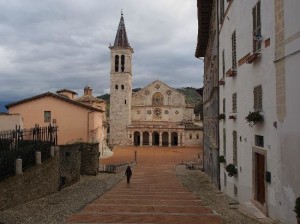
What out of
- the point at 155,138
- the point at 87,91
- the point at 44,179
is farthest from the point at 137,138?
the point at 44,179

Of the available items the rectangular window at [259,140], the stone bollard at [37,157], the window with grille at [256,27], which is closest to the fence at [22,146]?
the stone bollard at [37,157]

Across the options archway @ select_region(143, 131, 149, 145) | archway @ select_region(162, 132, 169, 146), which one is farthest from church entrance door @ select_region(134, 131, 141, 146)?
archway @ select_region(162, 132, 169, 146)

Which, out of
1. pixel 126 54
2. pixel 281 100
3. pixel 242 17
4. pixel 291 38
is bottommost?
pixel 281 100

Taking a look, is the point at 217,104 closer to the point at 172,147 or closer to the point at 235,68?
the point at 235,68

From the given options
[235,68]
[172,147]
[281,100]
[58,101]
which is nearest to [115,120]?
[172,147]

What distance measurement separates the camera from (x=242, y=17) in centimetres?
1307

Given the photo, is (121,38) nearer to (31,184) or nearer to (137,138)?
(137,138)

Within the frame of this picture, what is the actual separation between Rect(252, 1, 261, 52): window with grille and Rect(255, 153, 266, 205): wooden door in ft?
11.2

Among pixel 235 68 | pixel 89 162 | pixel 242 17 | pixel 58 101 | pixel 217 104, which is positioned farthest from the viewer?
pixel 58 101

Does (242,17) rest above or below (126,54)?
below

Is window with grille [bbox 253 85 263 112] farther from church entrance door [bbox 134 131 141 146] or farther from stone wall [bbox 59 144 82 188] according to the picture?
church entrance door [bbox 134 131 141 146]

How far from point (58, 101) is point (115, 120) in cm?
3077

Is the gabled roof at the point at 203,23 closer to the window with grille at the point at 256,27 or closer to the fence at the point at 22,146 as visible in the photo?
the window with grille at the point at 256,27

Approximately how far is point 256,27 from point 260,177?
15.6 feet
